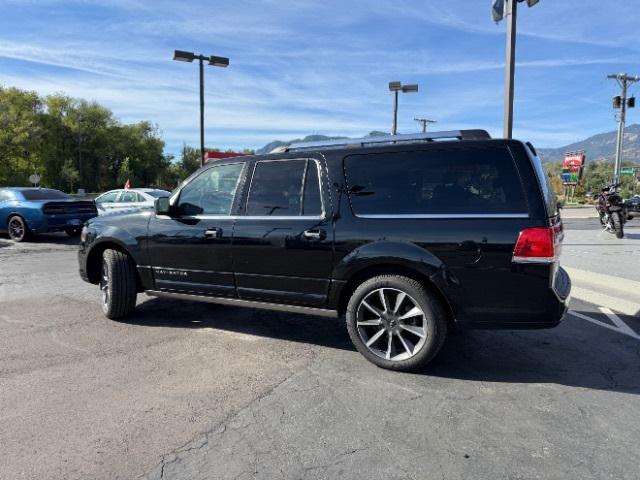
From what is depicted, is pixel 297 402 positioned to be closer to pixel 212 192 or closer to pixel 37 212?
pixel 212 192

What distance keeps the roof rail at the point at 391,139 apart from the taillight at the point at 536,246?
2.80ft

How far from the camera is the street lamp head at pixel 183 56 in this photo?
1936 cm

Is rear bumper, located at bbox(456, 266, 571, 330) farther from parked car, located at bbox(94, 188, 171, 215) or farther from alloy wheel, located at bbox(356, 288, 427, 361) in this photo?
parked car, located at bbox(94, 188, 171, 215)

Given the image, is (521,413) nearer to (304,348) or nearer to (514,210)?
(514,210)

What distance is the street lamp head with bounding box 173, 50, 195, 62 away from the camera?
63.5ft

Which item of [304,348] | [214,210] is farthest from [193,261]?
[304,348]

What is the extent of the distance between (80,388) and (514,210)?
3.48 meters

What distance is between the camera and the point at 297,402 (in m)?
3.29

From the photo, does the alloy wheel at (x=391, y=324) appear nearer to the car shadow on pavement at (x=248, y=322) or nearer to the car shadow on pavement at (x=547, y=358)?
the car shadow on pavement at (x=547, y=358)

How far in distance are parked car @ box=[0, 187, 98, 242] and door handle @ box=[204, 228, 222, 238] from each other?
9711mm

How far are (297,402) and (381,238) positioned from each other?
142cm

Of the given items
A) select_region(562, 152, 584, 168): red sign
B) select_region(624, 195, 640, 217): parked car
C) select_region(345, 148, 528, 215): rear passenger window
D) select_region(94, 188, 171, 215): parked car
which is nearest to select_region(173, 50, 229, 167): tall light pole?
select_region(94, 188, 171, 215): parked car

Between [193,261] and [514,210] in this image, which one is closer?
[514,210]

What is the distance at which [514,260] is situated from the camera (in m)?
3.41
